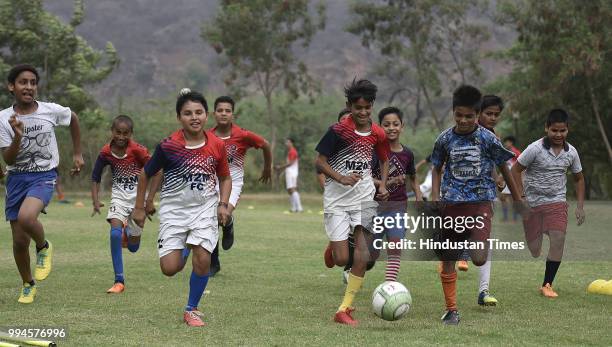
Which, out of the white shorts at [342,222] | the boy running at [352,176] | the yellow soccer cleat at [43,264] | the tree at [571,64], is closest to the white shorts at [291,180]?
the tree at [571,64]

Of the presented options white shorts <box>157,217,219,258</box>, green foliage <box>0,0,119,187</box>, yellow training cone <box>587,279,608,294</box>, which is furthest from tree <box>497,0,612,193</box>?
white shorts <box>157,217,219,258</box>

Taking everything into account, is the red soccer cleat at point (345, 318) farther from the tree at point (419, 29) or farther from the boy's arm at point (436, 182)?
the tree at point (419, 29)

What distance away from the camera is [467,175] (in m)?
7.82

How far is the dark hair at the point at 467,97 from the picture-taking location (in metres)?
7.58

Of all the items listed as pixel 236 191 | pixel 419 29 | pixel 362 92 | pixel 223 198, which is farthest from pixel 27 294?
pixel 419 29

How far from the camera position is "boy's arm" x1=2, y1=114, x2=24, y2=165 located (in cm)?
770

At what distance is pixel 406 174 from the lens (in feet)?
31.5

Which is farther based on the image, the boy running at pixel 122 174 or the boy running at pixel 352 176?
the boy running at pixel 122 174

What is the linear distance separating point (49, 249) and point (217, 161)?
2.17m

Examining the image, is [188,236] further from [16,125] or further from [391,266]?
[391,266]

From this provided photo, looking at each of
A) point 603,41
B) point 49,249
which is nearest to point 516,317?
point 49,249

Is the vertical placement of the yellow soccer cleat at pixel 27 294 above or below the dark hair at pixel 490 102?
below

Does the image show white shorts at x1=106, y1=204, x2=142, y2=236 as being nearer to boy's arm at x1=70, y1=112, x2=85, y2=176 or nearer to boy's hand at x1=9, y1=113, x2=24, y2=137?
boy's arm at x1=70, y1=112, x2=85, y2=176

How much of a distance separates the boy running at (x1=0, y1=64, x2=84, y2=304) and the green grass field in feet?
Result: 1.95
